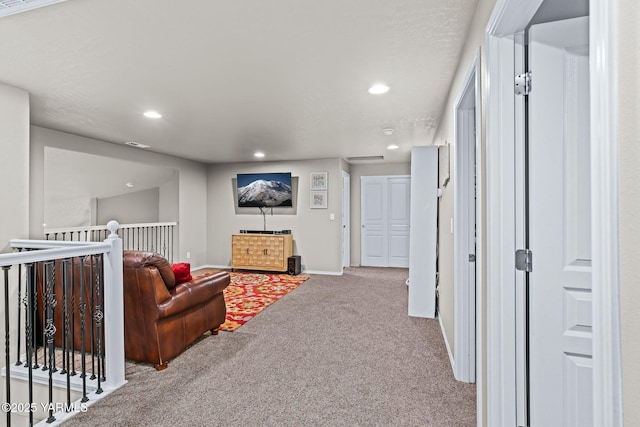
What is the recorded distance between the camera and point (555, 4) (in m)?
1.31

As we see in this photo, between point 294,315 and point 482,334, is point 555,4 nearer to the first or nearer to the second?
point 482,334

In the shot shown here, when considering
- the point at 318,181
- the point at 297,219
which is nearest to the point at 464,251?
the point at 318,181

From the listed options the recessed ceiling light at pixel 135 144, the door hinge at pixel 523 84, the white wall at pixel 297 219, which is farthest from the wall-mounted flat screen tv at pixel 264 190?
the door hinge at pixel 523 84

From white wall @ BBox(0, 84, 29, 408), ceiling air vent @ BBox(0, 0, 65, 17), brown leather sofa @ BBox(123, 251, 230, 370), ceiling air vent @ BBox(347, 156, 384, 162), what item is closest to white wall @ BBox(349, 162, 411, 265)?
ceiling air vent @ BBox(347, 156, 384, 162)

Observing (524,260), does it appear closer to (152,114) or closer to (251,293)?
(152,114)

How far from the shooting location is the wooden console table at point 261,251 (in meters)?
6.28

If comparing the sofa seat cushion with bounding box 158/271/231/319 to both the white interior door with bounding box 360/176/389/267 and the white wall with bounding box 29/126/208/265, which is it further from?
the white interior door with bounding box 360/176/389/267

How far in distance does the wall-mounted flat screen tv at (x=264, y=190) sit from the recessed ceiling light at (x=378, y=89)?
3821 mm

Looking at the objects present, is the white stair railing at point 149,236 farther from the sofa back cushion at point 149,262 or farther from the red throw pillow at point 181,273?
the sofa back cushion at point 149,262

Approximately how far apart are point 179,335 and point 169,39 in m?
2.23

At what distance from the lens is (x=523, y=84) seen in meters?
1.35

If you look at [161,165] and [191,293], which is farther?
[161,165]

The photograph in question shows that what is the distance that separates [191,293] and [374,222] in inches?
197

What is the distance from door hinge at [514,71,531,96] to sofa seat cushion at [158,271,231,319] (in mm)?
2666
